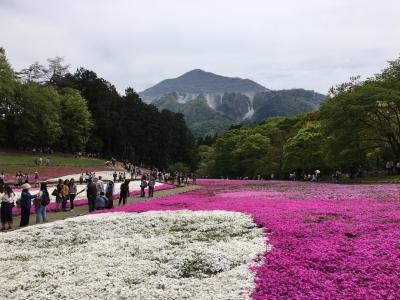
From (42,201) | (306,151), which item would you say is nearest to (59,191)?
(42,201)

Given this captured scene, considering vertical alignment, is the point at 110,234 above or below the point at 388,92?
below

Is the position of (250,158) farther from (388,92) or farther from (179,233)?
(179,233)

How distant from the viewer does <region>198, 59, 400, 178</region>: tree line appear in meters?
59.0

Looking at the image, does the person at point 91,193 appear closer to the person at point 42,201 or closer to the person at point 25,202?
the person at point 42,201

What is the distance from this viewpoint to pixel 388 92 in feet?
187

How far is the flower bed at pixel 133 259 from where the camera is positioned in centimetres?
1305

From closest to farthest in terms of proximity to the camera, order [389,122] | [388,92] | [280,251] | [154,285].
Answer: [154,285]
[280,251]
[388,92]
[389,122]

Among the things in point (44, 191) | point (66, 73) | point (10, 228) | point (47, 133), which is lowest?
point (10, 228)

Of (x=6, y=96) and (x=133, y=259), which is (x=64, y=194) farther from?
(x=6, y=96)

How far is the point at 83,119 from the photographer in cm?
11769

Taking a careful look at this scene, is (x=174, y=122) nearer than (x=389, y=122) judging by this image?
No

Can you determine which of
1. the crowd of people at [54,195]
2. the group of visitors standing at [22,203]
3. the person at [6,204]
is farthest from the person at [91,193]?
the person at [6,204]

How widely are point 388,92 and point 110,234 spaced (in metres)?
45.8

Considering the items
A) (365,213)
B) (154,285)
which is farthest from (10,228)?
(365,213)
